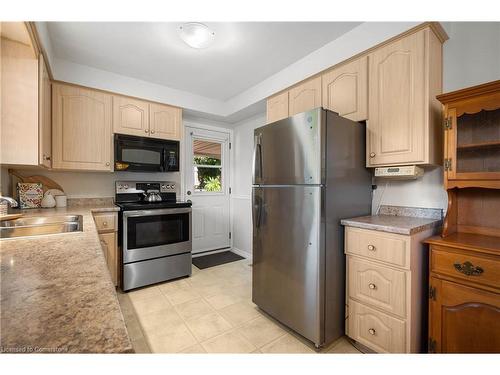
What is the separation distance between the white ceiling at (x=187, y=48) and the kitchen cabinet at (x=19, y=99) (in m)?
0.38

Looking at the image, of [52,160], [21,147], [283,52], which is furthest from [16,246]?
[283,52]

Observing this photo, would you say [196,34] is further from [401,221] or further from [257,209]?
[401,221]

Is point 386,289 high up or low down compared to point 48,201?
down

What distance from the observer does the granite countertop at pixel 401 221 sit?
4.42 feet

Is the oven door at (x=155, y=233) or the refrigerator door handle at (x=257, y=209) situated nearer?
the refrigerator door handle at (x=257, y=209)

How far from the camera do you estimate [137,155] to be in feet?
8.58

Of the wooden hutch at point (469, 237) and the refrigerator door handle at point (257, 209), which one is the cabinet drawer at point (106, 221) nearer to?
the refrigerator door handle at point (257, 209)

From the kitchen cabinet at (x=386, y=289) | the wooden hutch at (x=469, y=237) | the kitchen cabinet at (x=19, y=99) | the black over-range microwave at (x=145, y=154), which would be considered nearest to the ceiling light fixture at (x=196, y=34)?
the kitchen cabinet at (x=19, y=99)

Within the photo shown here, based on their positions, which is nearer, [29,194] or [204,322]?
[204,322]

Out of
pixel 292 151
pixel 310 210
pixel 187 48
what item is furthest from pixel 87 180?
pixel 310 210

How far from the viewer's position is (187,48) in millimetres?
2082

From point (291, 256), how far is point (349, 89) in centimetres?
141

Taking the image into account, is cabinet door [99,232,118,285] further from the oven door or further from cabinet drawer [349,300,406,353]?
cabinet drawer [349,300,406,353]
